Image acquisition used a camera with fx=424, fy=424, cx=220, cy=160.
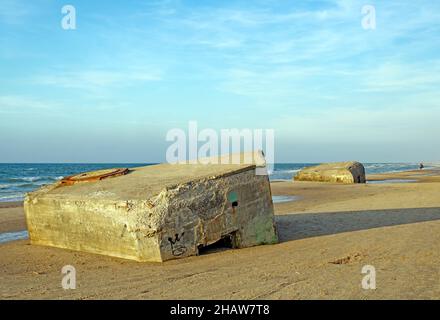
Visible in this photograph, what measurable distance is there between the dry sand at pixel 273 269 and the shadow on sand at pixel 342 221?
0.12ft

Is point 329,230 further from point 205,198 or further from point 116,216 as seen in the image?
point 116,216

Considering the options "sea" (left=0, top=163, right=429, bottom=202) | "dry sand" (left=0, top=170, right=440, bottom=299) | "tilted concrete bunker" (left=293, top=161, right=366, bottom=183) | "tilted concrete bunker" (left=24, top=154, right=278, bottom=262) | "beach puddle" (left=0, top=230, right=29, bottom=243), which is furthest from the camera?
"sea" (left=0, top=163, right=429, bottom=202)

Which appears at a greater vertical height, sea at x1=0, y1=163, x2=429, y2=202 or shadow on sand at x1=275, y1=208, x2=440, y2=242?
shadow on sand at x1=275, y1=208, x2=440, y2=242

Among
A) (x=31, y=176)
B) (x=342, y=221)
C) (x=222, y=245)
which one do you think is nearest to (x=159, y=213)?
(x=222, y=245)

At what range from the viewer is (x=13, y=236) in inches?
352

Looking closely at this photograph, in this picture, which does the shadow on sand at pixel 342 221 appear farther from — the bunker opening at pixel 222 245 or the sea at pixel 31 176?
the sea at pixel 31 176

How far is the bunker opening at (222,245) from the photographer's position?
610 centimetres

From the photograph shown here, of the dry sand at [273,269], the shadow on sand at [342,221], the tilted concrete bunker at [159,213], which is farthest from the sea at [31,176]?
the dry sand at [273,269]

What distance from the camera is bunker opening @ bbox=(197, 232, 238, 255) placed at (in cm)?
610

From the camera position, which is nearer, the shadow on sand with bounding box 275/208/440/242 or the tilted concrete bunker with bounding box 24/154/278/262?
the tilted concrete bunker with bounding box 24/154/278/262

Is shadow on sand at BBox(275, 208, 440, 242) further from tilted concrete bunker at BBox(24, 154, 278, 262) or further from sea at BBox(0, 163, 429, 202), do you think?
sea at BBox(0, 163, 429, 202)

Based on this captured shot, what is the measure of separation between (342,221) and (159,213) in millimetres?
4627

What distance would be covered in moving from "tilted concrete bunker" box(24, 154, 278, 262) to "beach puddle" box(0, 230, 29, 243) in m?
1.50

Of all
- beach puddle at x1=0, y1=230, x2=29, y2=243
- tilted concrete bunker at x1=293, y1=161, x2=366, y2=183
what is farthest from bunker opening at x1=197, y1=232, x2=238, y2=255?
tilted concrete bunker at x1=293, y1=161, x2=366, y2=183
